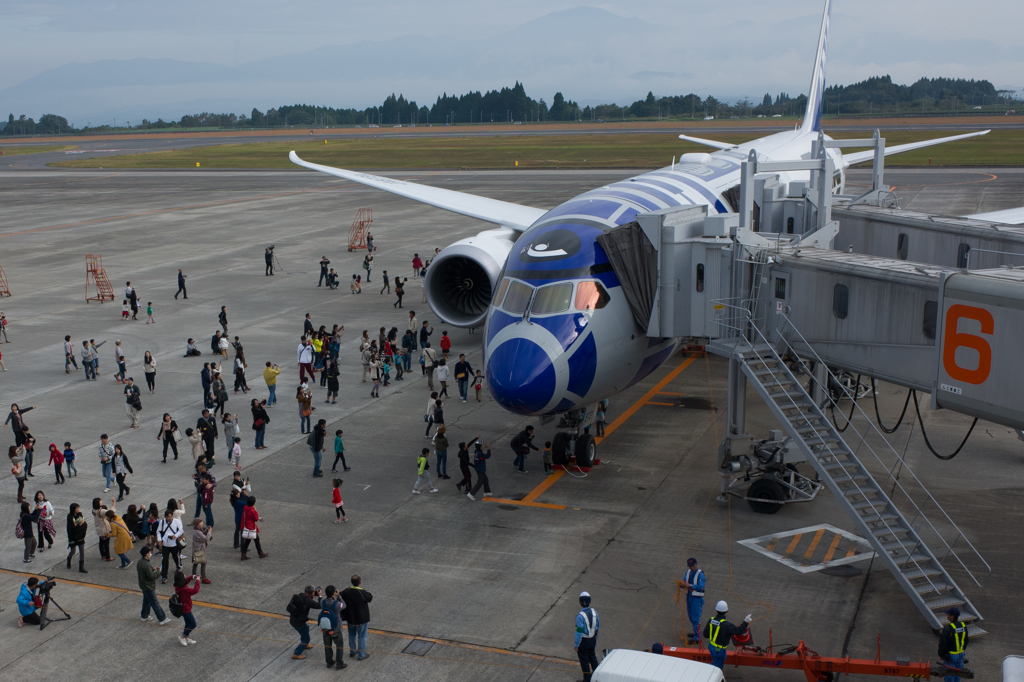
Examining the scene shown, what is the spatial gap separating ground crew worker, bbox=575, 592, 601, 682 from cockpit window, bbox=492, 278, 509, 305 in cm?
878

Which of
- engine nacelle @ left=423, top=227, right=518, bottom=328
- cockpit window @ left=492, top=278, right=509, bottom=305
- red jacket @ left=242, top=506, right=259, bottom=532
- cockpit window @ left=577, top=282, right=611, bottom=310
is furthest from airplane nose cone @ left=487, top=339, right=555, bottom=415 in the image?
engine nacelle @ left=423, top=227, right=518, bottom=328

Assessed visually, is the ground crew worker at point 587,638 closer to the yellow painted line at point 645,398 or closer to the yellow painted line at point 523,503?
the yellow painted line at point 523,503

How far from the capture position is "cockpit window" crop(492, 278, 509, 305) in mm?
21781

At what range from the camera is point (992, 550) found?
18750mm

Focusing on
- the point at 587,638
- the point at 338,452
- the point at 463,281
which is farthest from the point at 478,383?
the point at 587,638

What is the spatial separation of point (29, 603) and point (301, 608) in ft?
17.1

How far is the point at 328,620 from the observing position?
1542 cm

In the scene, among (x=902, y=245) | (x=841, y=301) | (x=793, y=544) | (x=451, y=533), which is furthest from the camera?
(x=902, y=245)

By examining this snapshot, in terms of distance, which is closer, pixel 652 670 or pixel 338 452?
pixel 652 670

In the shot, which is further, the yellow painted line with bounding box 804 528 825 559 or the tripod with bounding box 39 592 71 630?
the yellow painted line with bounding box 804 528 825 559

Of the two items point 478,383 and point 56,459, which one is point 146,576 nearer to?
point 56,459

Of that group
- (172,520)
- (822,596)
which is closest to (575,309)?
(822,596)

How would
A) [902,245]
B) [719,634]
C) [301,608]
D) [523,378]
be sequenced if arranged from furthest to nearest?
1. [902,245]
2. [523,378]
3. [301,608]
4. [719,634]

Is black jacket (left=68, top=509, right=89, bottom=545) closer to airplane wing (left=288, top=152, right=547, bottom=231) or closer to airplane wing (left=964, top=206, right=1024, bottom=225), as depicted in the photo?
airplane wing (left=288, top=152, right=547, bottom=231)
